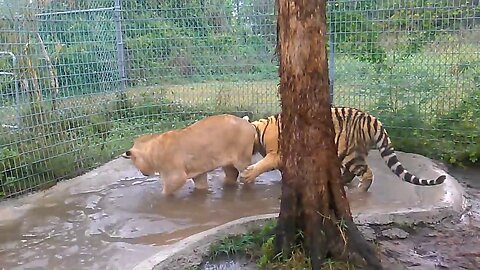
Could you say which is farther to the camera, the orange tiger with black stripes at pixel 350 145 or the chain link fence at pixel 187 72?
the chain link fence at pixel 187 72

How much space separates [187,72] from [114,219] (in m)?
3.47

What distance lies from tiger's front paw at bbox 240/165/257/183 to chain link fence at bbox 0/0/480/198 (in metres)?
2.05

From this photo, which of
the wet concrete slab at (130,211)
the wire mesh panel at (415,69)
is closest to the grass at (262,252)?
the wet concrete slab at (130,211)

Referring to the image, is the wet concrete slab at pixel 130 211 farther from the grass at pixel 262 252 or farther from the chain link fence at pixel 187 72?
the chain link fence at pixel 187 72

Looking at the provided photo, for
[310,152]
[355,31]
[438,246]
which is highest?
[355,31]

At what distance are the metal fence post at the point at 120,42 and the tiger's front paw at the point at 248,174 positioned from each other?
100 inches

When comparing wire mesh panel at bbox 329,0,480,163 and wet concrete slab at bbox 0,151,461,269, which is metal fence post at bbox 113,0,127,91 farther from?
wire mesh panel at bbox 329,0,480,163

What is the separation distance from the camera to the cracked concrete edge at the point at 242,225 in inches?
153

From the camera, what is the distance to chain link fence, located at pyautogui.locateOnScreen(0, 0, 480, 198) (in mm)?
6004

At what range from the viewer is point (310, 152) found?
376 centimetres

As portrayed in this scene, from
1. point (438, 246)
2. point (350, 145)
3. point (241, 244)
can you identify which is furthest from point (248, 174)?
point (438, 246)

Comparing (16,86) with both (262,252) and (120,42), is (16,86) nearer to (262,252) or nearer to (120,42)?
(120,42)

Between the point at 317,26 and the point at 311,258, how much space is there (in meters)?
1.49

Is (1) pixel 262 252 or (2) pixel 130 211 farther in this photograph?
(2) pixel 130 211
